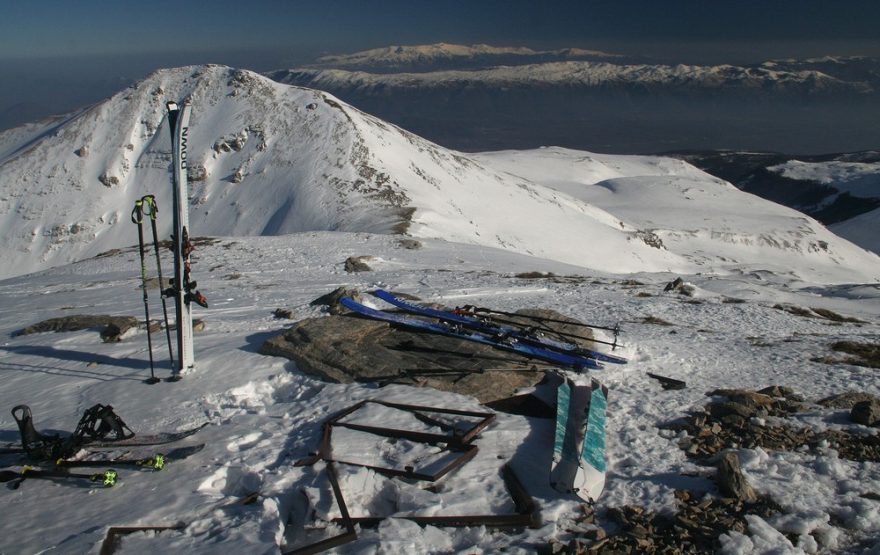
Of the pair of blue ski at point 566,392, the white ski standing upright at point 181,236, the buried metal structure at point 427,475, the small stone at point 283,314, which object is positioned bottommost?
the small stone at point 283,314

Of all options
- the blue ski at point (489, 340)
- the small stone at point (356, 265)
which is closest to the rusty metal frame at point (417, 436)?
the blue ski at point (489, 340)

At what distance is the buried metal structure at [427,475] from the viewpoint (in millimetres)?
7262

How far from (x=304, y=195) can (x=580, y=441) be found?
6436cm

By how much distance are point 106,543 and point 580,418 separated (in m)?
6.90

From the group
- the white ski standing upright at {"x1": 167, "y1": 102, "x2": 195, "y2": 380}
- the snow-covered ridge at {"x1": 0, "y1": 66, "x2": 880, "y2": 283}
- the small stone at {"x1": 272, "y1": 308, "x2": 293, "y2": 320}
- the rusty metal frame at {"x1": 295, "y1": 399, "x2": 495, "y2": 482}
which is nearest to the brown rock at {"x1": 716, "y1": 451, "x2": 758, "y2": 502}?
the rusty metal frame at {"x1": 295, "y1": 399, "x2": 495, "y2": 482}

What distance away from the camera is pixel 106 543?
677cm

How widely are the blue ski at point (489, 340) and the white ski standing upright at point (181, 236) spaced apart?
440cm

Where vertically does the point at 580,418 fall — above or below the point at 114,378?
above

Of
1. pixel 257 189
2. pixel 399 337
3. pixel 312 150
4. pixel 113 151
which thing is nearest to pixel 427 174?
pixel 312 150

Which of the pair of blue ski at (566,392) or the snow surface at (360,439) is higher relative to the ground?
the pair of blue ski at (566,392)

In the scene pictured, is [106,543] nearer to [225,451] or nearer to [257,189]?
[225,451]

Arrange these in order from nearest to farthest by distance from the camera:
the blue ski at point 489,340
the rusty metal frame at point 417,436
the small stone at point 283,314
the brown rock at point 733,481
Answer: the brown rock at point 733,481 < the rusty metal frame at point 417,436 < the blue ski at point 489,340 < the small stone at point 283,314

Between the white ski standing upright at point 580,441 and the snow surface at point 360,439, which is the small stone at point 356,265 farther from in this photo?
the white ski standing upright at point 580,441

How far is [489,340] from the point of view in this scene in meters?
13.4
